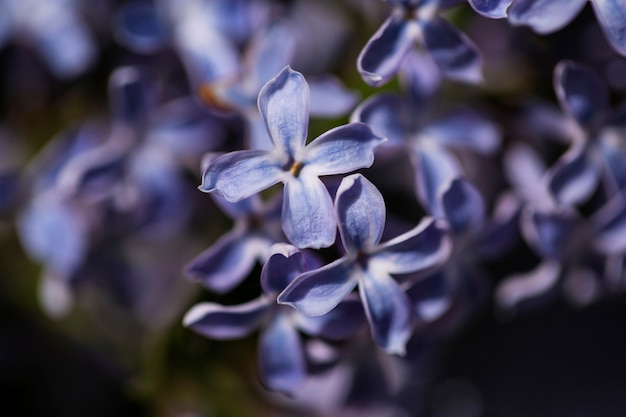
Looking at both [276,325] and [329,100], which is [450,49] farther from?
[276,325]

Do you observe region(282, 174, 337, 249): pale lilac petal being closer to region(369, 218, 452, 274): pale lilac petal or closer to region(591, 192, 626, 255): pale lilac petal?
region(369, 218, 452, 274): pale lilac petal

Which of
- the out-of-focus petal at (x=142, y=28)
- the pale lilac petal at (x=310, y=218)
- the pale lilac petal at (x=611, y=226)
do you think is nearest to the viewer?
the pale lilac petal at (x=310, y=218)

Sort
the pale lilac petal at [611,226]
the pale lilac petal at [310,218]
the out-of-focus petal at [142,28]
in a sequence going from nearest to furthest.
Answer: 1. the pale lilac petal at [310,218]
2. the pale lilac petal at [611,226]
3. the out-of-focus petal at [142,28]

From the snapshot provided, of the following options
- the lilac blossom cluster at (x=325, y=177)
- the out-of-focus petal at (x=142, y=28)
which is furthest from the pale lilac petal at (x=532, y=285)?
the out-of-focus petal at (x=142, y=28)

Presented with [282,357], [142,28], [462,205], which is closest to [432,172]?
[462,205]

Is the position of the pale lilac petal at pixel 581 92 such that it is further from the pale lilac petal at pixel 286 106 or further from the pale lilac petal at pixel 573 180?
the pale lilac petal at pixel 286 106

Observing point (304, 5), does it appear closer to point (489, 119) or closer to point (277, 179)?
point (489, 119)
